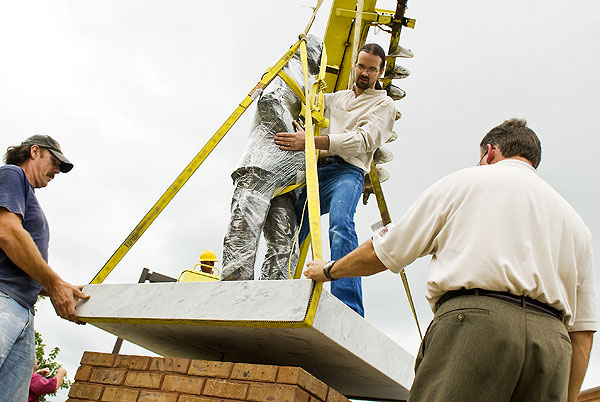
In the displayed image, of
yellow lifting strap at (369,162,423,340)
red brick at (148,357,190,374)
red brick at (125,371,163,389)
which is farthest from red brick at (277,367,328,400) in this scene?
yellow lifting strap at (369,162,423,340)

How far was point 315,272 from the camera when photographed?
1955 millimetres

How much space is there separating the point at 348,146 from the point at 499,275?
1535 millimetres

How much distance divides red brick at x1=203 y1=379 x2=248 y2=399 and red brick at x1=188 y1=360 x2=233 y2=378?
0.03 metres

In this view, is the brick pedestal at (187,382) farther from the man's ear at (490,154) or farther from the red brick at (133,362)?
the man's ear at (490,154)

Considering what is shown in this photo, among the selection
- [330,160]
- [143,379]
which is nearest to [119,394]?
[143,379]

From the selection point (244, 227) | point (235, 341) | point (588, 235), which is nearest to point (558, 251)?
point (588, 235)

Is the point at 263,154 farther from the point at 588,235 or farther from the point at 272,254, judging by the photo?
the point at 588,235

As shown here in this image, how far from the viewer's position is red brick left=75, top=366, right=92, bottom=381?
256 cm

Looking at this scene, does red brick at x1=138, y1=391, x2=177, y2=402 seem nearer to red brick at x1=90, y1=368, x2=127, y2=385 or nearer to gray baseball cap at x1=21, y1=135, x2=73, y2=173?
red brick at x1=90, y1=368, x2=127, y2=385

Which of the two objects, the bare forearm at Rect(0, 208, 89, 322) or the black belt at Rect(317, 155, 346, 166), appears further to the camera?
the black belt at Rect(317, 155, 346, 166)

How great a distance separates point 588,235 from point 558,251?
0.23m

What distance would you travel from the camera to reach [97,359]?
8.53ft

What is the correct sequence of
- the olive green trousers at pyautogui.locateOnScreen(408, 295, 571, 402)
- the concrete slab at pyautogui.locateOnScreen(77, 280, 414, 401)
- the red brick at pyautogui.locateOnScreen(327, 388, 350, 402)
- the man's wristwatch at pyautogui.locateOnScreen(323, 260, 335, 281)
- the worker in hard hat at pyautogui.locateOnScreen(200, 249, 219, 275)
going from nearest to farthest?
Result: the olive green trousers at pyautogui.locateOnScreen(408, 295, 571, 402)
the man's wristwatch at pyautogui.locateOnScreen(323, 260, 335, 281)
the concrete slab at pyautogui.locateOnScreen(77, 280, 414, 401)
the red brick at pyautogui.locateOnScreen(327, 388, 350, 402)
the worker in hard hat at pyautogui.locateOnScreen(200, 249, 219, 275)

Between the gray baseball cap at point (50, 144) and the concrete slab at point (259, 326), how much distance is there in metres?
0.59
